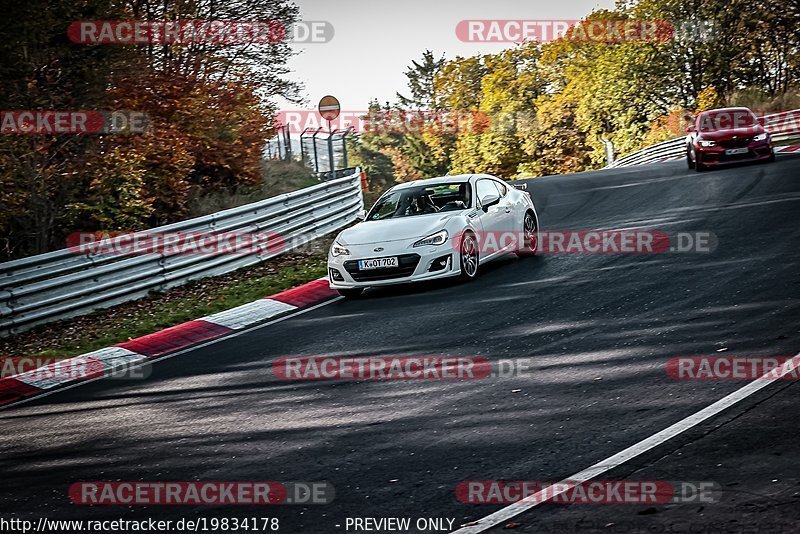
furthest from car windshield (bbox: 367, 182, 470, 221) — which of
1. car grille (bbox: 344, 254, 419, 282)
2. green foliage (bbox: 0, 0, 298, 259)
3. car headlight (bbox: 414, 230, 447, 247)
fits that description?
green foliage (bbox: 0, 0, 298, 259)

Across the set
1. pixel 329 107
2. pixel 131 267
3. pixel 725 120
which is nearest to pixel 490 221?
pixel 131 267

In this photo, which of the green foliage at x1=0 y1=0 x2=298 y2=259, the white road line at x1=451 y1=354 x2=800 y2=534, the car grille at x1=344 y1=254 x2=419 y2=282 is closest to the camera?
the white road line at x1=451 y1=354 x2=800 y2=534

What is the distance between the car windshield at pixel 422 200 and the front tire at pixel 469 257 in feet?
2.27

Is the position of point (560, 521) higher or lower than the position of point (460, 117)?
lower

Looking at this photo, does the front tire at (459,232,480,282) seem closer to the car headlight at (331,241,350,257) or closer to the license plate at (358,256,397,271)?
the license plate at (358,256,397,271)

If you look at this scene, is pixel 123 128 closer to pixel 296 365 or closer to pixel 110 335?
pixel 110 335

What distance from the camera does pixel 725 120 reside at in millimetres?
23547

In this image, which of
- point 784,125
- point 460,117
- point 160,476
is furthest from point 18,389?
point 460,117

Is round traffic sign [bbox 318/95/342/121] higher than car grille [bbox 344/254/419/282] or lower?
higher

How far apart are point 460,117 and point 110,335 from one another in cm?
9821

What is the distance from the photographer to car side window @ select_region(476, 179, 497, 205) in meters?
13.3

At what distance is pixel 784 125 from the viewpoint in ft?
109

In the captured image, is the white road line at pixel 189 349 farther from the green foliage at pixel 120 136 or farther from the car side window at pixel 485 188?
the green foliage at pixel 120 136

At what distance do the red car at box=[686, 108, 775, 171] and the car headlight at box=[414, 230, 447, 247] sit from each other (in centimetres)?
1329
